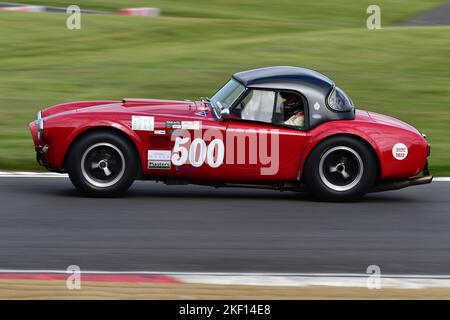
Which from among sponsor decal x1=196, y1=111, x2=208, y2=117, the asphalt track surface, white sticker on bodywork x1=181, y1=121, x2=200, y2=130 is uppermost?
sponsor decal x1=196, y1=111, x2=208, y2=117

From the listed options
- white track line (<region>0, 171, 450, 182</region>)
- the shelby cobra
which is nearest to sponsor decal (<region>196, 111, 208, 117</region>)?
the shelby cobra

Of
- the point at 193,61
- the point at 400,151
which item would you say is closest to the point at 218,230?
the point at 400,151

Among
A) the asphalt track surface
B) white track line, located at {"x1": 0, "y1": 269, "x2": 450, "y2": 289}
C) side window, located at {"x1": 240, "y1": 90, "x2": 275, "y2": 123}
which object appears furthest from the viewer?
side window, located at {"x1": 240, "y1": 90, "x2": 275, "y2": 123}

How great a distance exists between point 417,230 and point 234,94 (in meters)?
2.37

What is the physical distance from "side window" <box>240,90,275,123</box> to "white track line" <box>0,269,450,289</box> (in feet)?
9.25

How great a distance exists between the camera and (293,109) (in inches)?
383

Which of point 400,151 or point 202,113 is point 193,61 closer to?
point 202,113

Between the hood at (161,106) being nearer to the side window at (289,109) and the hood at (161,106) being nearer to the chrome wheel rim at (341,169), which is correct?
the side window at (289,109)

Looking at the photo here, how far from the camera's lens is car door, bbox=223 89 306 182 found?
373 inches

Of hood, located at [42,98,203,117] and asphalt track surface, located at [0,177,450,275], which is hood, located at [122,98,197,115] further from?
asphalt track surface, located at [0,177,450,275]

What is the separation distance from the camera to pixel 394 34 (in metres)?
22.0

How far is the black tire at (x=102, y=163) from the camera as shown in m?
9.45

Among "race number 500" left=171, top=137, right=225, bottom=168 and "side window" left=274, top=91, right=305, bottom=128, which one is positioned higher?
"side window" left=274, top=91, right=305, bottom=128

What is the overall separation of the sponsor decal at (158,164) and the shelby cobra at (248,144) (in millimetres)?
10
